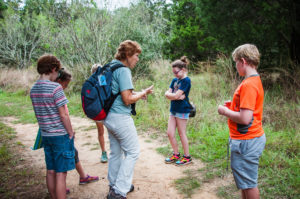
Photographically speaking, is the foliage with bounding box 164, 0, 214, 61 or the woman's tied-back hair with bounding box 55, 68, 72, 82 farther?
the foliage with bounding box 164, 0, 214, 61

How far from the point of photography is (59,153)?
2.43 m

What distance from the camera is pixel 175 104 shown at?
12.3ft

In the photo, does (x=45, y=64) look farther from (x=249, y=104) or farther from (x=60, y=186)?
(x=249, y=104)

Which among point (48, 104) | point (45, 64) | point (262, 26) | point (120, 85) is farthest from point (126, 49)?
point (262, 26)

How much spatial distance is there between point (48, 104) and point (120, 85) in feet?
2.60

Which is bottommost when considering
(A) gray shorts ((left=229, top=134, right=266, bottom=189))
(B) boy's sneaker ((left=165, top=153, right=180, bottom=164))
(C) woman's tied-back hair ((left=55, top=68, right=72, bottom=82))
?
(B) boy's sneaker ((left=165, top=153, right=180, bottom=164))

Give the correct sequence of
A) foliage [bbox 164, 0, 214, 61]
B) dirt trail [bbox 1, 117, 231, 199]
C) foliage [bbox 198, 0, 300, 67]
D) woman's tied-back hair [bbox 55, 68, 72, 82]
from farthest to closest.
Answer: foliage [bbox 164, 0, 214, 61]
foliage [bbox 198, 0, 300, 67]
dirt trail [bbox 1, 117, 231, 199]
woman's tied-back hair [bbox 55, 68, 72, 82]

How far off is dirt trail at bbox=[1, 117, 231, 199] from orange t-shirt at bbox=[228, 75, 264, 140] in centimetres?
125

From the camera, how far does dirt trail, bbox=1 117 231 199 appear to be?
3049mm

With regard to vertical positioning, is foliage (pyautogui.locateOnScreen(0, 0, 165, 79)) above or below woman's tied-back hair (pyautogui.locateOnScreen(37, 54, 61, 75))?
above

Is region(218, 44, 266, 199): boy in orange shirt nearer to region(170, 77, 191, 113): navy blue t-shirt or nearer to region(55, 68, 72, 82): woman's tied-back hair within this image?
region(170, 77, 191, 113): navy blue t-shirt

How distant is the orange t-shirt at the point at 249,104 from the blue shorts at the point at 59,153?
1771 millimetres

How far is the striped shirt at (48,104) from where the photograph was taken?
2334 mm

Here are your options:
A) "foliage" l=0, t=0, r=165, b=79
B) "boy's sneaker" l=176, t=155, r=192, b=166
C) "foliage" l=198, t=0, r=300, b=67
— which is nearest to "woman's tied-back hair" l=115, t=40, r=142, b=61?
"boy's sneaker" l=176, t=155, r=192, b=166
